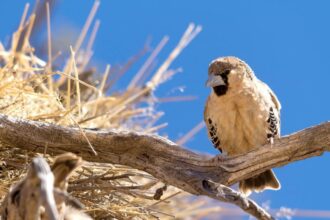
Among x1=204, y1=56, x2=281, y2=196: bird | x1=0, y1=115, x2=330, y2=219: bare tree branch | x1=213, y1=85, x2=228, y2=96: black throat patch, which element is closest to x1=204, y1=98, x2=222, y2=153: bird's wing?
x1=204, y1=56, x2=281, y2=196: bird

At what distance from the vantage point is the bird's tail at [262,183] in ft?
10.0

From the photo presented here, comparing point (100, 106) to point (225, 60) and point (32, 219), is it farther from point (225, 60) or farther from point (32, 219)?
point (32, 219)

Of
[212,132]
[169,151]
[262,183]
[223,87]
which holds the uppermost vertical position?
[223,87]

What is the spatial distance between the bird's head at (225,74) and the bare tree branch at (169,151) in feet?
1.88

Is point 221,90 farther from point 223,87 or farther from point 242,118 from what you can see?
point 242,118

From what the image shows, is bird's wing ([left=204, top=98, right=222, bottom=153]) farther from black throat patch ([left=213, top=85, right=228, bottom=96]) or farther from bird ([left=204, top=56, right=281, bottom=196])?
black throat patch ([left=213, top=85, right=228, bottom=96])

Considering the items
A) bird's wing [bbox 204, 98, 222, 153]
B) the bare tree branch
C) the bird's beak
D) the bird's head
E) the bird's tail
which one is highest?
the bird's head

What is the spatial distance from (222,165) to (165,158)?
0.17 meters

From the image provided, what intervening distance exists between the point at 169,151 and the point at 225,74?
0.63m

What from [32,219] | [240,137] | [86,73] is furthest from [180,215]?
A: [32,219]

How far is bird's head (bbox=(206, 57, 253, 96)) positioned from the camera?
300 cm

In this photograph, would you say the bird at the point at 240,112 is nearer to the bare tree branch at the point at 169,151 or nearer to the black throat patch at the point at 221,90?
the black throat patch at the point at 221,90

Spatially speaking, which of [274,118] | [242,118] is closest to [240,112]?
[242,118]

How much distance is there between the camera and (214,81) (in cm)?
298
